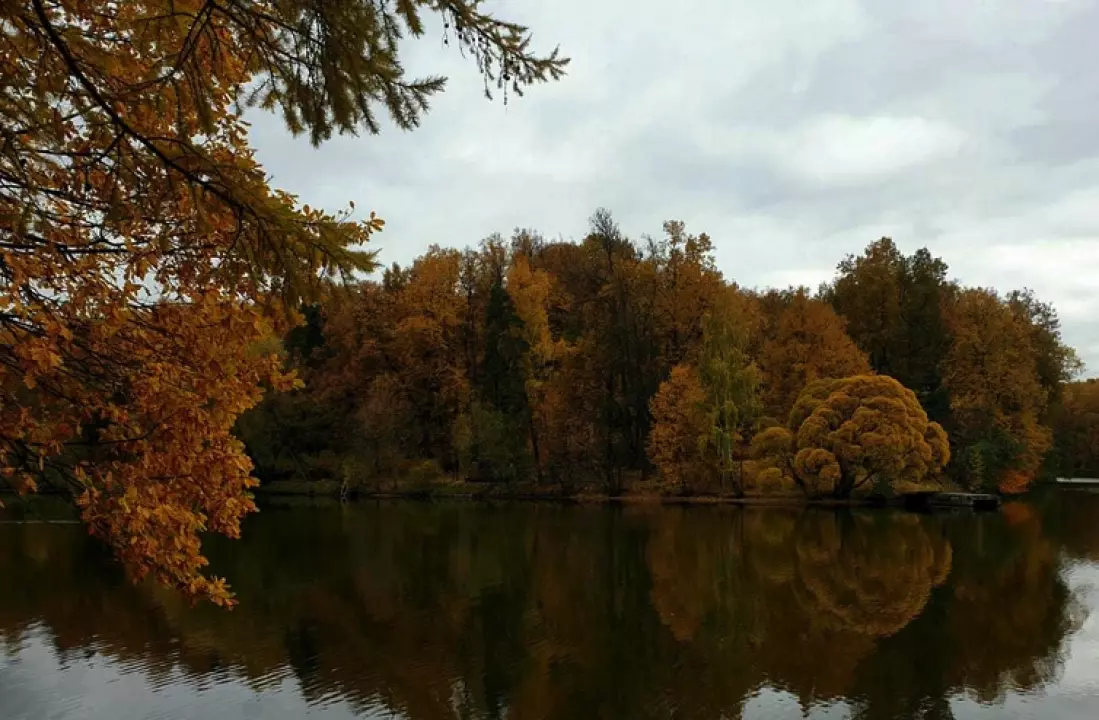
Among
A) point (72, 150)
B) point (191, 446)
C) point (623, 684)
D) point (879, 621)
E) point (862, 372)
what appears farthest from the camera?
point (862, 372)

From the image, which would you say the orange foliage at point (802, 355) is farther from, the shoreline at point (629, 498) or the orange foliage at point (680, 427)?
the shoreline at point (629, 498)

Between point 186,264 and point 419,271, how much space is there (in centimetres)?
4240

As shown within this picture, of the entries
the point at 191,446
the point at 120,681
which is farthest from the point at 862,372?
the point at 191,446

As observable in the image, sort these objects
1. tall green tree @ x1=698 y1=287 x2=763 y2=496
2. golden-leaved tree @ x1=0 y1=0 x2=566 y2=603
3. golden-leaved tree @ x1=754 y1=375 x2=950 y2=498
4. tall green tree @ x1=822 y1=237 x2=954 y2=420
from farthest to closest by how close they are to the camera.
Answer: tall green tree @ x1=822 y1=237 x2=954 y2=420
tall green tree @ x1=698 y1=287 x2=763 y2=496
golden-leaved tree @ x1=754 y1=375 x2=950 y2=498
golden-leaved tree @ x1=0 y1=0 x2=566 y2=603

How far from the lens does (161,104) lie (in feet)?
12.8

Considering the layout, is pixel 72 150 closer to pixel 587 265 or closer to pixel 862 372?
pixel 862 372

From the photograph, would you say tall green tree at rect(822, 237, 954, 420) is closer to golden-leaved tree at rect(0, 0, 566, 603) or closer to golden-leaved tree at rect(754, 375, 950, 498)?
golden-leaved tree at rect(754, 375, 950, 498)

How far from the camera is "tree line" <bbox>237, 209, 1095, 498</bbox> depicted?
108ft

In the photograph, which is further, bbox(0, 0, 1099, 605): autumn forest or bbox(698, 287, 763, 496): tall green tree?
bbox(698, 287, 763, 496): tall green tree

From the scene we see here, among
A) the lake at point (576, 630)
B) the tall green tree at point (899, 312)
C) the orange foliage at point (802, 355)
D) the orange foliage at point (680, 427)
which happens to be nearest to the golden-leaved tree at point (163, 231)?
the lake at point (576, 630)

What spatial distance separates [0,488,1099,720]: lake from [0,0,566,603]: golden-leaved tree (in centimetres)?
663

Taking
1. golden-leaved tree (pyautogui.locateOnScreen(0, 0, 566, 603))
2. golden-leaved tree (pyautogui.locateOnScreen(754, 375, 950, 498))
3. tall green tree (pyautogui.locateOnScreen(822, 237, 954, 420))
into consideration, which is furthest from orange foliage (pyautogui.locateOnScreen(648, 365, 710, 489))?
golden-leaved tree (pyautogui.locateOnScreen(0, 0, 566, 603))

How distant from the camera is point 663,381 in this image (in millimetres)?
36844

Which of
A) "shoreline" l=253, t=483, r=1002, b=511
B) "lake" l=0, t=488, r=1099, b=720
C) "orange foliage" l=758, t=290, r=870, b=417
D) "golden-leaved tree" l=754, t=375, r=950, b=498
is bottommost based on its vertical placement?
"lake" l=0, t=488, r=1099, b=720
